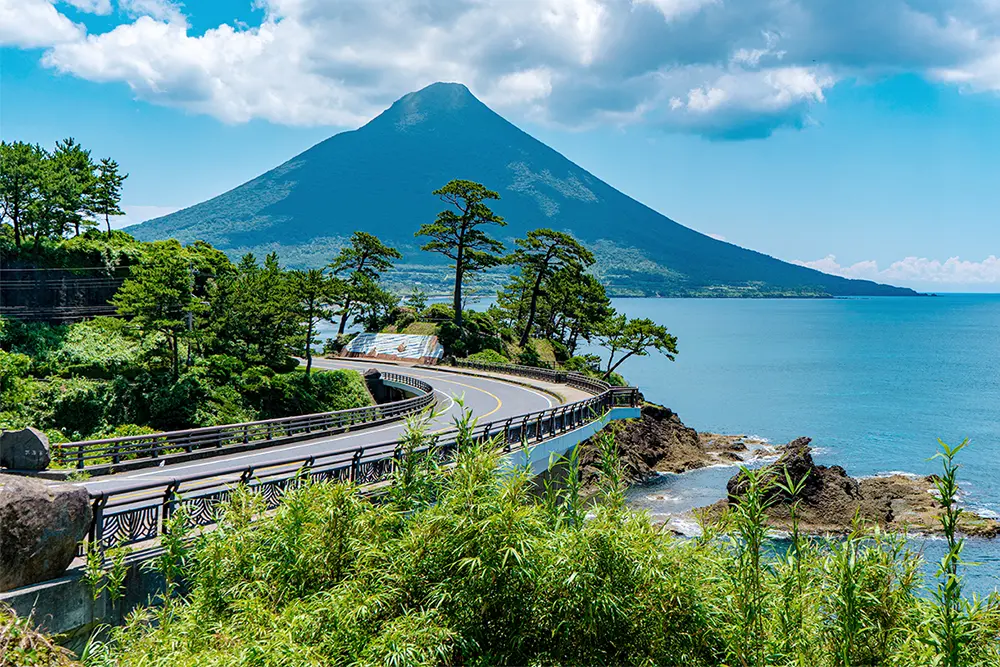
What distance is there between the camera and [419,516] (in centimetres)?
1095

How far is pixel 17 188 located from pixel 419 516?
3966 cm

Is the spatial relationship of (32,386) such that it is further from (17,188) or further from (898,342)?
(898,342)

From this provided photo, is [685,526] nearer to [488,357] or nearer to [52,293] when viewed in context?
[488,357]

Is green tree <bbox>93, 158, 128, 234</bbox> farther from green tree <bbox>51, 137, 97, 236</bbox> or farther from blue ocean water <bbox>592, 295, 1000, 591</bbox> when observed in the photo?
blue ocean water <bbox>592, 295, 1000, 591</bbox>

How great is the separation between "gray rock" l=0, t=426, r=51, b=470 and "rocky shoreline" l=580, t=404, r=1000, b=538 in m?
16.2

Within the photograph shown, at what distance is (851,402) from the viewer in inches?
3167

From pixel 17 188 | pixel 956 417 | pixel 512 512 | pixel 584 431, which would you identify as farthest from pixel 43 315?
pixel 956 417

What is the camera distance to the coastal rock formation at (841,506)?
34.8 meters

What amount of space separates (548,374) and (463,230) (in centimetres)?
2153

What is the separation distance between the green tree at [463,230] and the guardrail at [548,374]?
31.6 ft

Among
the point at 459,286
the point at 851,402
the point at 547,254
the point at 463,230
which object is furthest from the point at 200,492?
the point at 851,402

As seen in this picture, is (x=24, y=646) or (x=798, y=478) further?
(x=798, y=478)

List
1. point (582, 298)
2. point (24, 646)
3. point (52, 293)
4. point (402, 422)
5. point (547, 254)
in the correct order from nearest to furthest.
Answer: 1. point (24, 646)
2. point (402, 422)
3. point (52, 293)
4. point (547, 254)
5. point (582, 298)

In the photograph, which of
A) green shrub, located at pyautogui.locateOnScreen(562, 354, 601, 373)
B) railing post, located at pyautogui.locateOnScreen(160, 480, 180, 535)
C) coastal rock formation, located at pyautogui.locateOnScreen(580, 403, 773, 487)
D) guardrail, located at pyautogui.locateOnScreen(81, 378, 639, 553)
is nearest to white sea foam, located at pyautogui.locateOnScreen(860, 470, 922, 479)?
coastal rock formation, located at pyautogui.locateOnScreen(580, 403, 773, 487)
